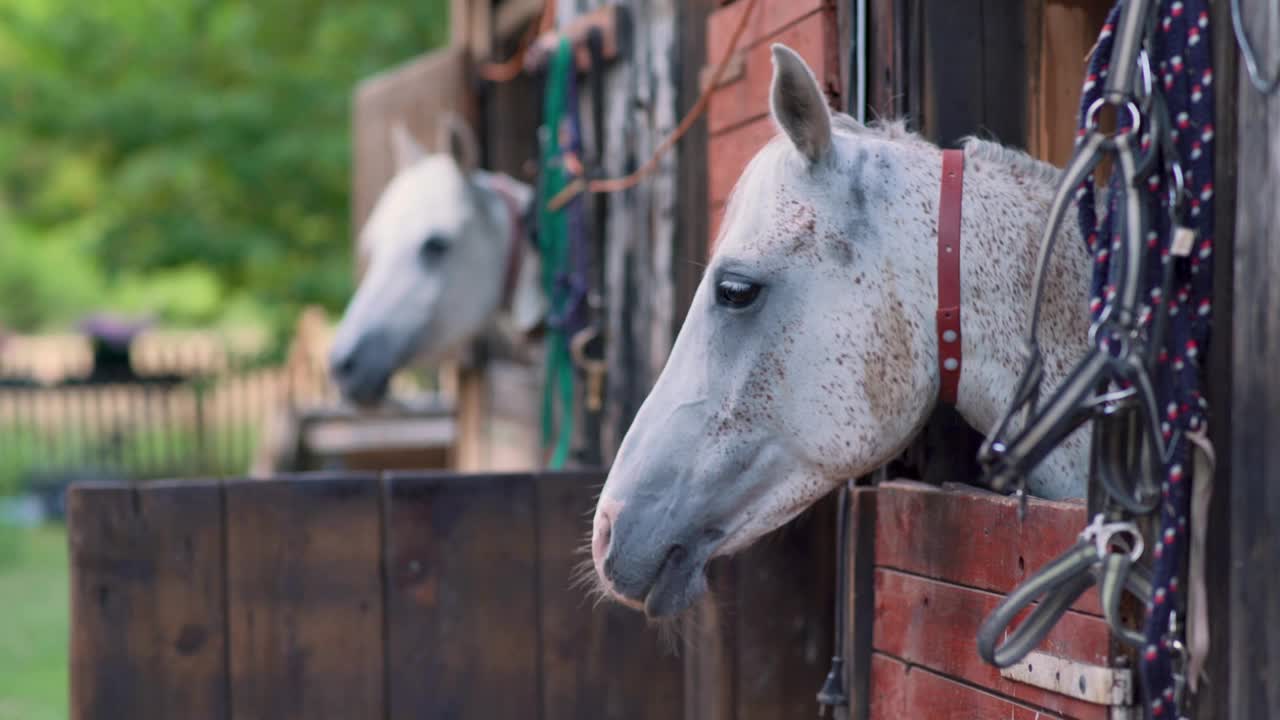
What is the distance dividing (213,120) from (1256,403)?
936cm

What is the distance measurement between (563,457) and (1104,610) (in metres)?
→ 2.56

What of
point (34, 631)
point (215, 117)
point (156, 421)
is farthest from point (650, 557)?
point (156, 421)

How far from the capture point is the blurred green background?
982cm

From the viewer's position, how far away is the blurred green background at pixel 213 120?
9820 millimetres

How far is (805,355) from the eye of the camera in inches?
69.0

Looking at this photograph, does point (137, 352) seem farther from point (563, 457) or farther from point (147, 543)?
point (147, 543)

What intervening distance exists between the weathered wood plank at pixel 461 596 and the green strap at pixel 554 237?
1.36 meters

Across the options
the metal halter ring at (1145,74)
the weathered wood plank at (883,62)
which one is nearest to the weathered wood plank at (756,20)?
the weathered wood plank at (883,62)

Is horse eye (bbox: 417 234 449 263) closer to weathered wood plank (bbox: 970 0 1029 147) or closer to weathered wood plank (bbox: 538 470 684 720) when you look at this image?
weathered wood plank (bbox: 538 470 684 720)

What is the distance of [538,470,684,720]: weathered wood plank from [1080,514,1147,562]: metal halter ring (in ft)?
4.54

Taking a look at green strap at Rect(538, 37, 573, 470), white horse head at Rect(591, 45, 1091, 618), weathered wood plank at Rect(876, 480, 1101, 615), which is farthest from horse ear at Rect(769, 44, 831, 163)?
green strap at Rect(538, 37, 573, 470)

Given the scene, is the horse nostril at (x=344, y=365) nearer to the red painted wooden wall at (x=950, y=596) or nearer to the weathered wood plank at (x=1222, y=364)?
the red painted wooden wall at (x=950, y=596)

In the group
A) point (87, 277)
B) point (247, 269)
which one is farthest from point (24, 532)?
point (87, 277)

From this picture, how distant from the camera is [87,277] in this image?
25.8 m
